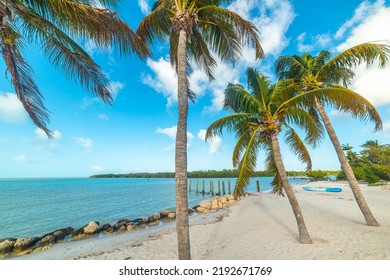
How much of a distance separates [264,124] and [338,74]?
5.15 metres

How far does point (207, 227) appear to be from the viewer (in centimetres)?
1093

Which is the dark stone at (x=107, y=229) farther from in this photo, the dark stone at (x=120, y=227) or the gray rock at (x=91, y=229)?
the gray rock at (x=91, y=229)

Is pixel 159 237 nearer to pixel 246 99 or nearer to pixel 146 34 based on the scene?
pixel 246 99

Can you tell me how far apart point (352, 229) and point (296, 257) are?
4.17 metres

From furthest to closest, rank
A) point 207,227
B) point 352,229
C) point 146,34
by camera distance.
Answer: point 207,227, point 352,229, point 146,34

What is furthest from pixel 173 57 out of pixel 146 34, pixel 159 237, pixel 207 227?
pixel 207 227

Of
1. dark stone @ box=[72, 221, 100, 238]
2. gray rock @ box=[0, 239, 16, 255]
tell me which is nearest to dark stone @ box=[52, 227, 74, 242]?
dark stone @ box=[72, 221, 100, 238]

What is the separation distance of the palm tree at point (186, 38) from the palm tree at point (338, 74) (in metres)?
3.55

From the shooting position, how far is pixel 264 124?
667 centimetres

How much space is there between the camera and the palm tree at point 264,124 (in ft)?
20.8

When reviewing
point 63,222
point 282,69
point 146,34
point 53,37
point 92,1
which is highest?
point 282,69

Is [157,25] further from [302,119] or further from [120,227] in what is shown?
[120,227]

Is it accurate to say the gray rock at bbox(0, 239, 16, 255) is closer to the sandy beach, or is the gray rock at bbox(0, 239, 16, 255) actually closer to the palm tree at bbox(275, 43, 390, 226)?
the sandy beach

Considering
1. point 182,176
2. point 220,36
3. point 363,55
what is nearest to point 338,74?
point 363,55
